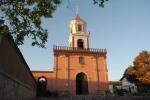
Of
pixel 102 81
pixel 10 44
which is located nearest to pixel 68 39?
pixel 102 81

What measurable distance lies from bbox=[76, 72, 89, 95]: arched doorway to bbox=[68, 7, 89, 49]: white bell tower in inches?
209

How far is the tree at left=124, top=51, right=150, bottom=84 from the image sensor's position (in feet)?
92.1

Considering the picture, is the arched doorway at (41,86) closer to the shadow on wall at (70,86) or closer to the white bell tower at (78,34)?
the shadow on wall at (70,86)

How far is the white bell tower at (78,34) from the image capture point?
32406 millimetres

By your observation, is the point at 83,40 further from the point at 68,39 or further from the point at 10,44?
the point at 10,44

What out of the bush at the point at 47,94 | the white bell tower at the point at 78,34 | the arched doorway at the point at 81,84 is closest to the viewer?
the bush at the point at 47,94

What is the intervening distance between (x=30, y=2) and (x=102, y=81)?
84.8 feet

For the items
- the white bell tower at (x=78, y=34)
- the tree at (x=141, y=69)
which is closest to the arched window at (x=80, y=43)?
the white bell tower at (x=78, y=34)

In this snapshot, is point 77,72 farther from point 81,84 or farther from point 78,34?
point 78,34

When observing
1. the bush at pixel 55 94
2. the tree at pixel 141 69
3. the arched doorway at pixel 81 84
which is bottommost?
the bush at pixel 55 94

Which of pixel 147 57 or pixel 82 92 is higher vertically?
pixel 147 57

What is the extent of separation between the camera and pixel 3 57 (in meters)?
6.77

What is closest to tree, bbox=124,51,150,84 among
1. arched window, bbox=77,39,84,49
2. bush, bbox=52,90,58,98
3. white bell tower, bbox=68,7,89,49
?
white bell tower, bbox=68,7,89,49

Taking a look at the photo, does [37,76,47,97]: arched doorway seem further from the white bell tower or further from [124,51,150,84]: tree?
[124,51,150,84]: tree
